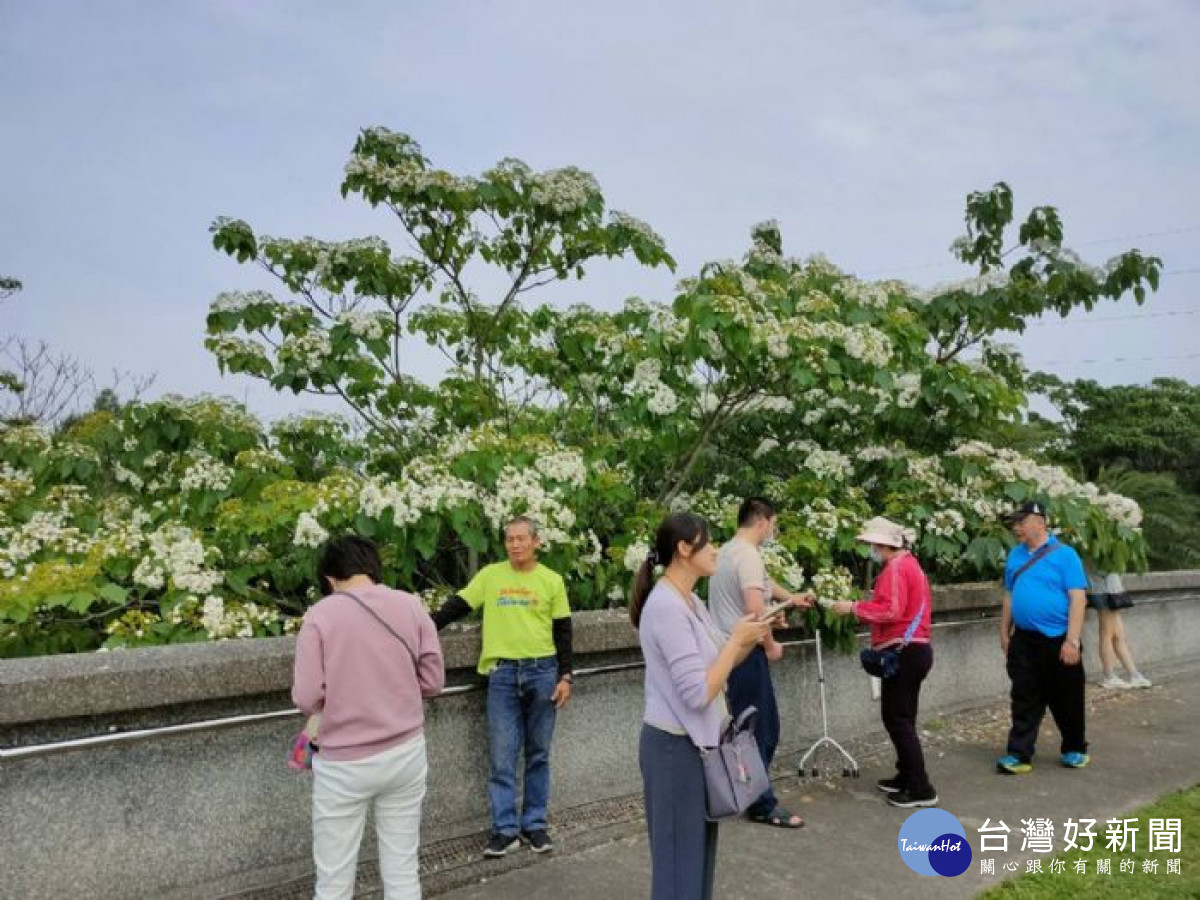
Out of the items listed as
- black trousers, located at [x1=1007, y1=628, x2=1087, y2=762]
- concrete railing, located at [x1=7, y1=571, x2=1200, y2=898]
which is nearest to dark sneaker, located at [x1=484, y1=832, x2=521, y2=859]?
concrete railing, located at [x1=7, y1=571, x2=1200, y2=898]

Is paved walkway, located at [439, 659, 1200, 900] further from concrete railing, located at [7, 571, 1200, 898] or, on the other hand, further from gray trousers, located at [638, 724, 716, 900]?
gray trousers, located at [638, 724, 716, 900]

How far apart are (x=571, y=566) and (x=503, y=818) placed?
1.68 meters

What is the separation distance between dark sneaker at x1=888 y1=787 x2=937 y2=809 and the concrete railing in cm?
178

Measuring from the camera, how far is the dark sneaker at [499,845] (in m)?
4.45

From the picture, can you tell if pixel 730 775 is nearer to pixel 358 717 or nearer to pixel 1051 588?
pixel 358 717

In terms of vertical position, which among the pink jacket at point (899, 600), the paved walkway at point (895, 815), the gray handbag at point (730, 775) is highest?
the pink jacket at point (899, 600)

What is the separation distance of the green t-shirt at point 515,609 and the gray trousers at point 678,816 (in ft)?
5.29

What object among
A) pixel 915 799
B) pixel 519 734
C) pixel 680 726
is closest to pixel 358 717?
pixel 680 726

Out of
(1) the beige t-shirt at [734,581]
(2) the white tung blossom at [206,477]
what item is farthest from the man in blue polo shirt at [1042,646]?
(2) the white tung blossom at [206,477]

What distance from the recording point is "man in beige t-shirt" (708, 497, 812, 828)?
480cm

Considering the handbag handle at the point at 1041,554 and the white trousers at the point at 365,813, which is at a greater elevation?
the handbag handle at the point at 1041,554

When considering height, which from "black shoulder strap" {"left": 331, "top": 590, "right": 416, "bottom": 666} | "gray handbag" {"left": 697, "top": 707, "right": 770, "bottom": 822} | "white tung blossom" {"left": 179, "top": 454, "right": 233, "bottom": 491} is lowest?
"gray handbag" {"left": 697, "top": 707, "right": 770, "bottom": 822}

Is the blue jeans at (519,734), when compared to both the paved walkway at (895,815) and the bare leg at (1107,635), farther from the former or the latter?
the bare leg at (1107,635)

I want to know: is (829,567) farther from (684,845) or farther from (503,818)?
(684,845)
